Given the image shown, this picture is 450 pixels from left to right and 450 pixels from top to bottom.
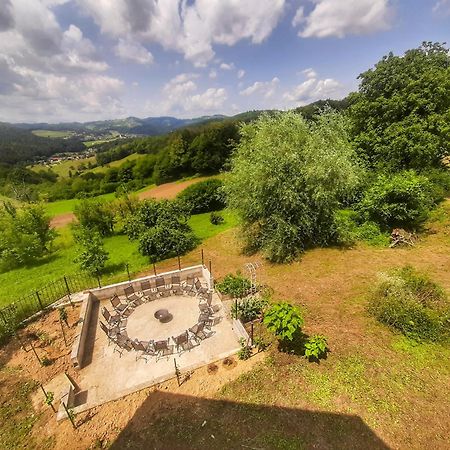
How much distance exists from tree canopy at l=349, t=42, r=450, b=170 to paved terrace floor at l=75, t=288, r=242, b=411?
744 inches

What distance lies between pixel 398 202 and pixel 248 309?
13.3 meters

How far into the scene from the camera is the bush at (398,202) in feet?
56.7

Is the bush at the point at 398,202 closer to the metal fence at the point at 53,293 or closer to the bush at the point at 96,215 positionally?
the metal fence at the point at 53,293

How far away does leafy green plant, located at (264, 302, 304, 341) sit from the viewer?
8.90 metres

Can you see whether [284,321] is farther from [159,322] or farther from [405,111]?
[405,111]

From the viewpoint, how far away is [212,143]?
173ft

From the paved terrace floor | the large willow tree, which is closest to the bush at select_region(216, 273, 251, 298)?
the paved terrace floor

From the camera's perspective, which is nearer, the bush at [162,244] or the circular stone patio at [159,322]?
the circular stone patio at [159,322]

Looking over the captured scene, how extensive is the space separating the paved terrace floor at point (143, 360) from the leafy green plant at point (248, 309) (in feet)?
1.48

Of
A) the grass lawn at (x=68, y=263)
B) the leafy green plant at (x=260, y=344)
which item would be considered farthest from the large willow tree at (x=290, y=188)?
the leafy green plant at (x=260, y=344)

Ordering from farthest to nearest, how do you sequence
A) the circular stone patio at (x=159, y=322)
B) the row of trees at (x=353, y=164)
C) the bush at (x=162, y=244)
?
the bush at (x=162, y=244), the row of trees at (x=353, y=164), the circular stone patio at (x=159, y=322)

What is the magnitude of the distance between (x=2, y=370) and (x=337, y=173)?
17.3 metres

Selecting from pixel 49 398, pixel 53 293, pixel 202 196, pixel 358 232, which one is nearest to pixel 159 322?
pixel 49 398

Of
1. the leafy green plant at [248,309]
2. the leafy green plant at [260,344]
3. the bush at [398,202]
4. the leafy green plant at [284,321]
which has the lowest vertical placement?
the leafy green plant at [260,344]
